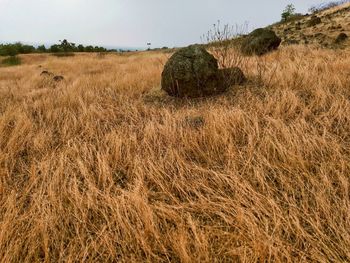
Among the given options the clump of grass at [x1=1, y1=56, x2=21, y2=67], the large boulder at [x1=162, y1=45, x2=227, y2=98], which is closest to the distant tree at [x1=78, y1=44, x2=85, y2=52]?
the clump of grass at [x1=1, y1=56, x2=21, y2=67]

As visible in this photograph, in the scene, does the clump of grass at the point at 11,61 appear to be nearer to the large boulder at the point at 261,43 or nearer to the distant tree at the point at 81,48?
the distant tree at the point at 81,48

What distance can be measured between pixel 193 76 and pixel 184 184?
9.72 feet

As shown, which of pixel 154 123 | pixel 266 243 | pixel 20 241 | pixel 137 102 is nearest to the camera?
pixel 266 243

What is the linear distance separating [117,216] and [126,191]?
0.91ft

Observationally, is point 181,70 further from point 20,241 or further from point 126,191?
point 20,241

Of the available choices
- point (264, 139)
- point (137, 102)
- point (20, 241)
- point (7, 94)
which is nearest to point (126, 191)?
point (20, 241)

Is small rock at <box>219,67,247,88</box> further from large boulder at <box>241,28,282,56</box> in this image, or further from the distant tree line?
the distant tree line

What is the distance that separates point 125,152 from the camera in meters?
3.06

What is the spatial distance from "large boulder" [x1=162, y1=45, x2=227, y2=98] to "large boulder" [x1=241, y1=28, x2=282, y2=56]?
549 cm

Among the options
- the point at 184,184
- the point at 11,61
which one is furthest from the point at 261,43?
the point at 11,61

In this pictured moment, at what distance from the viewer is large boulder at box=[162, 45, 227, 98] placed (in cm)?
500

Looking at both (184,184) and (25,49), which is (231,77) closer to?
(184,184)

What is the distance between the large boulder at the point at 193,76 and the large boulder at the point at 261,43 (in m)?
5.49

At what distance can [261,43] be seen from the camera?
10477 millimetres
